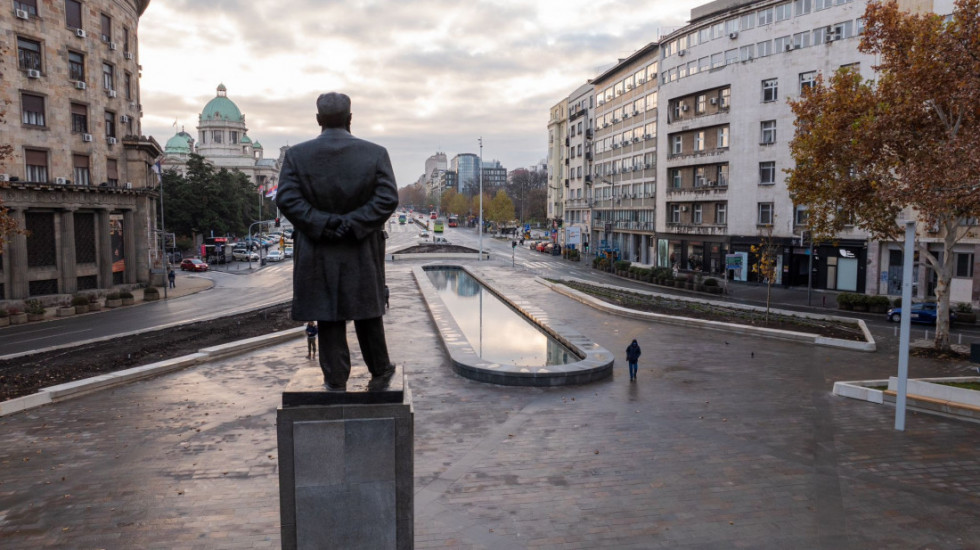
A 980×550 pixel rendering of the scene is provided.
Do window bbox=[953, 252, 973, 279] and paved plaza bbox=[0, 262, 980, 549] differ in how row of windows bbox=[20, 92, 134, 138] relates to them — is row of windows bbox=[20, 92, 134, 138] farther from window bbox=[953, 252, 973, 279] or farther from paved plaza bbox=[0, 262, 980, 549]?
→ window bbox=[953, 252, 973, 279]

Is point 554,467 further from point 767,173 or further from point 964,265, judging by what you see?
point 767,173

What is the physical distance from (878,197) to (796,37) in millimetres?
27678

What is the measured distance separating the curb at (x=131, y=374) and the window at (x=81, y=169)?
79.0 ft

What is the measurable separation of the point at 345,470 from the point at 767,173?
4783 cm

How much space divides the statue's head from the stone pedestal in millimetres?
2983

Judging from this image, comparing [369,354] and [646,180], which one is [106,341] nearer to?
[369,354]

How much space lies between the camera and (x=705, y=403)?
15.8 m

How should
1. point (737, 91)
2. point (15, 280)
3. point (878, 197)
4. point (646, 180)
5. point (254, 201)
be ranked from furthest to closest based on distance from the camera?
point (254, 201), point (646, 180), point (737, 91), point (15, 280), point (878, 197)

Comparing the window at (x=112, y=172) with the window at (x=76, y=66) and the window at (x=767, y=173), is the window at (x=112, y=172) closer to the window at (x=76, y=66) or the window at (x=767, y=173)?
the window at (x=76, y=66)

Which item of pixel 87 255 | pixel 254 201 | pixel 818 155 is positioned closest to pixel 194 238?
pixel 254 201

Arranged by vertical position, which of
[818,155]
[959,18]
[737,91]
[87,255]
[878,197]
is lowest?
[87,255]

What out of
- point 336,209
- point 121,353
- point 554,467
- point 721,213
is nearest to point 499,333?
point 121,353

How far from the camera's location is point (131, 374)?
17.9m

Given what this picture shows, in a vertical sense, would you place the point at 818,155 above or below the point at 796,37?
below
